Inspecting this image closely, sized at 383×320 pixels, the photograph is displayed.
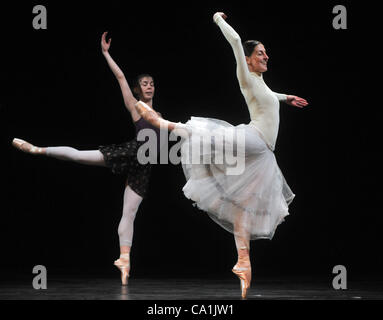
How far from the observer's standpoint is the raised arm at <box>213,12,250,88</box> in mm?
3654

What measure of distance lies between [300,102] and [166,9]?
1.58 meters

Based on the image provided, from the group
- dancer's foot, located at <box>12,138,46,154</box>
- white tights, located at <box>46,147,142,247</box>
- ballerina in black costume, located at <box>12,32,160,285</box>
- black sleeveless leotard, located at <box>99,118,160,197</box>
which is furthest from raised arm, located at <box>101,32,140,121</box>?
dancer's foot, located at <box>12,138,46,154</box>

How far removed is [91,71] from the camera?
5375 mm

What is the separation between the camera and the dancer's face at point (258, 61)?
12.8 ft

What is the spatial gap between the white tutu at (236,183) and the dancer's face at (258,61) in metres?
0.38

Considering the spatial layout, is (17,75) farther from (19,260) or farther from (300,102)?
(300,102)

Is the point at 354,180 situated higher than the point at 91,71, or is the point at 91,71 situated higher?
the point at 91,71

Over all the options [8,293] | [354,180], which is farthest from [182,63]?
[8,293]

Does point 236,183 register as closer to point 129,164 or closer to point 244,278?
point 244,278

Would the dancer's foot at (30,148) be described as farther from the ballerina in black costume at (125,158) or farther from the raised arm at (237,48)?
the raised arm at (237,48)

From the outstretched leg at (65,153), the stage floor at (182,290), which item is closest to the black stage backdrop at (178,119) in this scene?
the stage floor at (182,290)

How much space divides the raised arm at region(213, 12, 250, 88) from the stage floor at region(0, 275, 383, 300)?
1146mm

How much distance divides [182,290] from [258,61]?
4.41ft

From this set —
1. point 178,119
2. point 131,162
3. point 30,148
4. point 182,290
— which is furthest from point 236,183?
point 178,119
